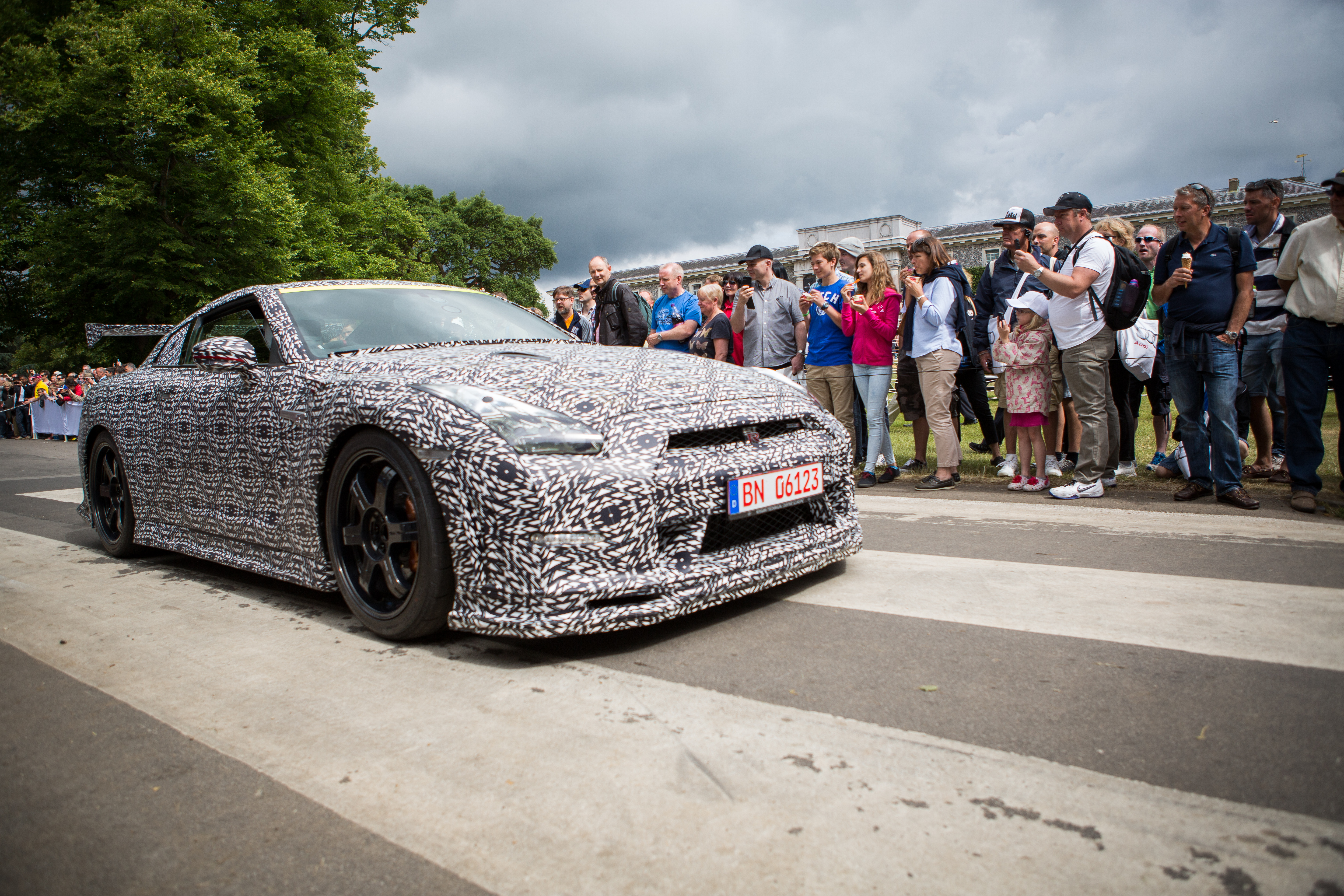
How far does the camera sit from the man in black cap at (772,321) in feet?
26.5

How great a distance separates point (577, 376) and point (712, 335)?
5.11 metres

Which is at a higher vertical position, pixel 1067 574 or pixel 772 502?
pixel 772 502

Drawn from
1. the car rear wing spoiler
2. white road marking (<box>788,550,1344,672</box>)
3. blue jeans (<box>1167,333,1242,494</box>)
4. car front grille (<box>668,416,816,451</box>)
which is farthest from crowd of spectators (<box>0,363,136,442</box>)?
blue jeans (<box>1167,333,1242,494</box>)

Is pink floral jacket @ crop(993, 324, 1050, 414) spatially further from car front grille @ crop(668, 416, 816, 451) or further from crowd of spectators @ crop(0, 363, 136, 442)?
crowd of spectators @ crop(0, 363, 136, 442)

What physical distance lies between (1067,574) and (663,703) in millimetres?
2176

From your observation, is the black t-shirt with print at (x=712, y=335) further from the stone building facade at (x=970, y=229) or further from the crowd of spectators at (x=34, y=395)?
the stone building facade at (x=970, y=229)

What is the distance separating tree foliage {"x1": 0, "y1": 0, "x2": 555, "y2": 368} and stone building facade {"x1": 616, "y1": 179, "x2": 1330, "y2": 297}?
126 ft

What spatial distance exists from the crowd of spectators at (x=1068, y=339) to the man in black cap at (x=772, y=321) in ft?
0.06

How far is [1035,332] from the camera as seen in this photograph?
632 cm

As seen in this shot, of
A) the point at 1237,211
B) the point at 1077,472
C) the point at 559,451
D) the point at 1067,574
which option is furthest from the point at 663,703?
the point at 1237,211

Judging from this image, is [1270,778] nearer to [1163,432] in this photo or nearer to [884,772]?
[884,772]

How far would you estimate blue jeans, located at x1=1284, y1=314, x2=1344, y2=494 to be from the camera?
201 inches

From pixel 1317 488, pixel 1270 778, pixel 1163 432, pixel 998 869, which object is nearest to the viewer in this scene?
pixel 998 869

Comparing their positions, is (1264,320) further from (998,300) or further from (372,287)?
(372,287)
